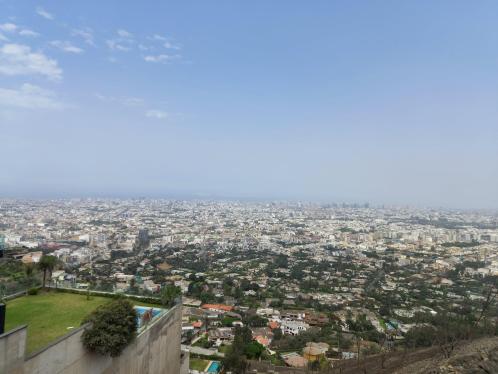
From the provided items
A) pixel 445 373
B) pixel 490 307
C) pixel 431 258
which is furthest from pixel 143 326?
pixel 431 258

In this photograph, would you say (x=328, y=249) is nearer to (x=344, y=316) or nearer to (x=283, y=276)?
(x=283, y=276)

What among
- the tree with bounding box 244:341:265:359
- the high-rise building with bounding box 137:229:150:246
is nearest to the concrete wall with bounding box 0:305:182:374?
the tree with bounding box 244:341:265:359

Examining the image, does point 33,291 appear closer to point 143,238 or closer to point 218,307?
point 218,307

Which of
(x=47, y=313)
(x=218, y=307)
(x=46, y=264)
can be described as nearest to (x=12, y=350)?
(x=47, y=313)

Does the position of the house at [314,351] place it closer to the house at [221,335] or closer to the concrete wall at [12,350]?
the house at [221,335]

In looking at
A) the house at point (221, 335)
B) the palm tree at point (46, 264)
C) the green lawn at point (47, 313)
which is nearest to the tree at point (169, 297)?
the green lawn at point (47, 313)
